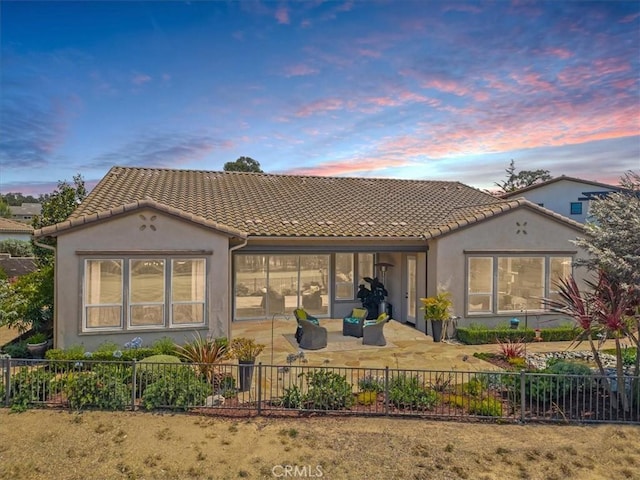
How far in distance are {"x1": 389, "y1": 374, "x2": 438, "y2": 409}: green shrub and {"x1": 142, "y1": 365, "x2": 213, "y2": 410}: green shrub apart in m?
3.62

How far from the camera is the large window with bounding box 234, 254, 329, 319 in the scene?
15.3 metres

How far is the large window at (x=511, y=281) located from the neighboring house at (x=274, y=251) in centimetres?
4

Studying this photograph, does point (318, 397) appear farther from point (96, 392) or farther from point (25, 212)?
point (25, 212)

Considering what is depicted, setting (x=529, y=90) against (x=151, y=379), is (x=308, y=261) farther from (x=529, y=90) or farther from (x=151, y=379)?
(x=529, y=90)

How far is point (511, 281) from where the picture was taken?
14.1 m

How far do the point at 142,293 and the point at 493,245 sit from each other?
11.2 m

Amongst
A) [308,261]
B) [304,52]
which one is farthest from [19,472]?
[304,52]

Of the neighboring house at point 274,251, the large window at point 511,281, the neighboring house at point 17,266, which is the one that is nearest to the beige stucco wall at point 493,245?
the neighboring house at point 274,251

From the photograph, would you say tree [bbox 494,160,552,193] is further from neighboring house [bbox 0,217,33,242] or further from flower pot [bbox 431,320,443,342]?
neighboring house [bbox 0,217,33,242]

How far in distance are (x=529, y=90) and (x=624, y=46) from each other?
2.81m

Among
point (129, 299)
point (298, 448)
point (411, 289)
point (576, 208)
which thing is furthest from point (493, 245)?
point (576, 208)

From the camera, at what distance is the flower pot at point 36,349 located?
10.7 metres

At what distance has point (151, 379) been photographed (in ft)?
26.3

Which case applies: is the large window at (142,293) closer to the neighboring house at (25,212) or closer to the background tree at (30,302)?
the background tree at (30,302)
